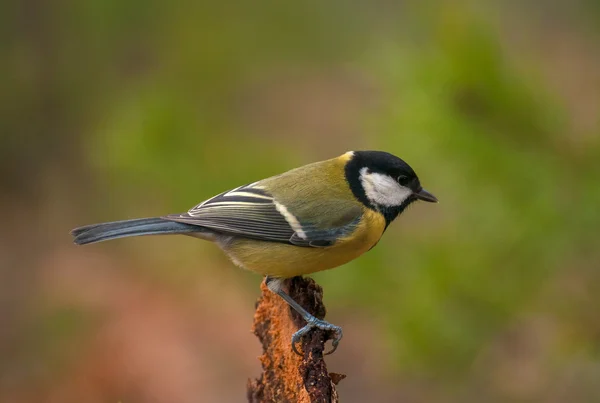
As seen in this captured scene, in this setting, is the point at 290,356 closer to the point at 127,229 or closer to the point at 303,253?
the point at 303,253

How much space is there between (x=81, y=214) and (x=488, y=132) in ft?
9.21

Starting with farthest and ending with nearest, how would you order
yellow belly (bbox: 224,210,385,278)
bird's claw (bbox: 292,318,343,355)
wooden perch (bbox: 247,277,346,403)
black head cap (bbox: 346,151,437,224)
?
→ black head cap (bbox: 346,151,437,224) < yellow belly (bbox: 224,210,385,278) < bird's claw (bbox: 292,318,343,355) < wooden perch (bbox: 247,277,346,403)

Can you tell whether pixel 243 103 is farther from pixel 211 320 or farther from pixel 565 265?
pixel 565 265

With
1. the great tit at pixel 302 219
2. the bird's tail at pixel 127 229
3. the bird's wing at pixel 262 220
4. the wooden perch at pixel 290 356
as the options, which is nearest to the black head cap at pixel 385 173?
the great tit at pixel 302 219

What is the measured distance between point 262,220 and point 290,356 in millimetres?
432

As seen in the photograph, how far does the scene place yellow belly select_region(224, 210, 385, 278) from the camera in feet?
6.78

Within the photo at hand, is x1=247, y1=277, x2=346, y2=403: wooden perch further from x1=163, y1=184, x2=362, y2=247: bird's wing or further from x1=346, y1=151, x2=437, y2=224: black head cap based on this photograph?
x1=346, y1=151, x2=437, y2=224: black head cap

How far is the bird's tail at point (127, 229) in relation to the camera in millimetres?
2072

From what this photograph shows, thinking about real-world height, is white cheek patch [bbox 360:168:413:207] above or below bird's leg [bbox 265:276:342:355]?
above

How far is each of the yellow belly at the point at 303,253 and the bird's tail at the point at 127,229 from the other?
174mm

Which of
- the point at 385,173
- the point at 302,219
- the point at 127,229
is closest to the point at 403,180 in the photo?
the point at 385,173

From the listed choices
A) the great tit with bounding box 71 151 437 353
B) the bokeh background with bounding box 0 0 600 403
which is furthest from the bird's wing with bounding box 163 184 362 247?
the bokeh background with bounding box 0 0 600 403

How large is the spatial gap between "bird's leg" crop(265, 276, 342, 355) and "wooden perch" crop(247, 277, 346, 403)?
2cm

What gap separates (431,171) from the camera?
2.55 metres
